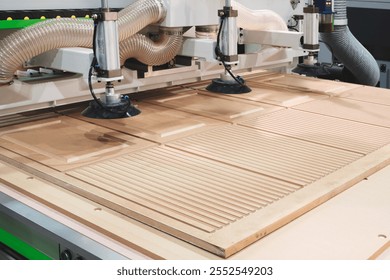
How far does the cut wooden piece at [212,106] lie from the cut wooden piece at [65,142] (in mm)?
418

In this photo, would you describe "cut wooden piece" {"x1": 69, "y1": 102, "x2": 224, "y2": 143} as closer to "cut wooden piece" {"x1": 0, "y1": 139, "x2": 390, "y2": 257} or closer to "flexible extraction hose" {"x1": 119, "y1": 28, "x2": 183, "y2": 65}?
"flexible extraction hose" {"x1": 119, "y1": 28, "x2": 183, "y2": 65}

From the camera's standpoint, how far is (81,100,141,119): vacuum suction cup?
2010 mm

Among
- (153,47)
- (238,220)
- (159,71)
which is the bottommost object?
(238,220)

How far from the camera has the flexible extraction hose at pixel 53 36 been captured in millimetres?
1863

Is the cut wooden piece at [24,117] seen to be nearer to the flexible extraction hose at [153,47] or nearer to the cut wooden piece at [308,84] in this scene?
the flexible extraction hose at [153,47]

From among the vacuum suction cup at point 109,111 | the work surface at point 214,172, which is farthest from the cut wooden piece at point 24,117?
the vacuum suction cup at point 109,111

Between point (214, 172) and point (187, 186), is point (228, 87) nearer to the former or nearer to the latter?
point (214, 172)

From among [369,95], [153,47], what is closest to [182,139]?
[153,47]

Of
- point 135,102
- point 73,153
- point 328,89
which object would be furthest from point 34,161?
point 328,89

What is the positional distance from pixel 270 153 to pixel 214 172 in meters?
0.24

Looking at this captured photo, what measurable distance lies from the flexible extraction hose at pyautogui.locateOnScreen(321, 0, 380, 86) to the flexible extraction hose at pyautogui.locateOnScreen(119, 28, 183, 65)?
92 centimetres

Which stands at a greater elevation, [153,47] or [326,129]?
[153,47]

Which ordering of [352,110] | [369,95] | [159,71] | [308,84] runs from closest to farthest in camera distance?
[352,110]
[159,71]
[369,95]
[308,84]

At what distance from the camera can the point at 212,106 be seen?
2.30 metres
